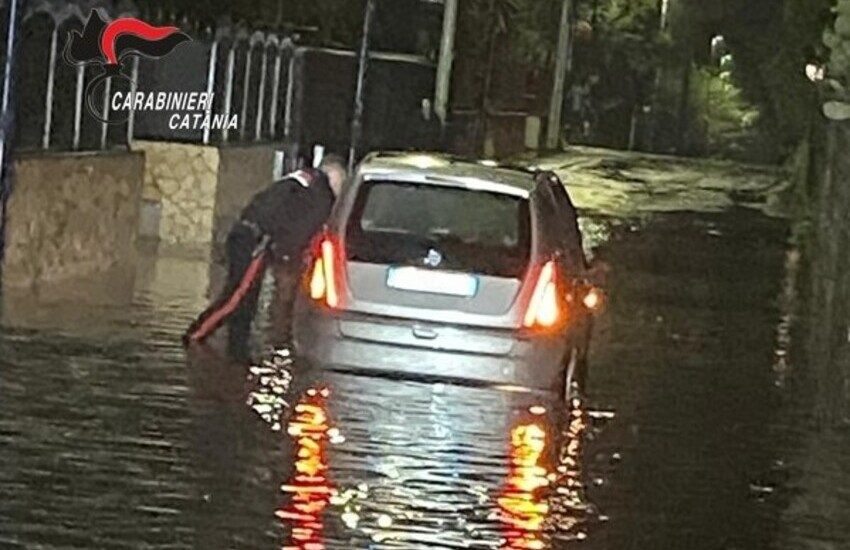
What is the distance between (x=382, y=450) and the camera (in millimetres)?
13133

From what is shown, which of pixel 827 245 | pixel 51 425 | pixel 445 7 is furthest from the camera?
pixel 445 7

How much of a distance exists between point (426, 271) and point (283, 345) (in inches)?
122

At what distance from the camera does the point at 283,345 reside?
57.8 feet

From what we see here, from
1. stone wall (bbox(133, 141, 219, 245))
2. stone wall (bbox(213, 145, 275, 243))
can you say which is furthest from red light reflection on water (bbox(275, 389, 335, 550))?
stone wall (bbox(213, 145, 275, 243))

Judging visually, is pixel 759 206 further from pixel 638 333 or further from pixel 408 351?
pixel 408 351

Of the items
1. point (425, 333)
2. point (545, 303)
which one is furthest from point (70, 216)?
point (545, 303)

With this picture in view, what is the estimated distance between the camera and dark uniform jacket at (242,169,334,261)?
54.9 ft

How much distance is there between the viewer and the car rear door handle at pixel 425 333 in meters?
14.8

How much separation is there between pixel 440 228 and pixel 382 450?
90.9 inches

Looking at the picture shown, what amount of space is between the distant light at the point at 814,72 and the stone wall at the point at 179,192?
18164 mm

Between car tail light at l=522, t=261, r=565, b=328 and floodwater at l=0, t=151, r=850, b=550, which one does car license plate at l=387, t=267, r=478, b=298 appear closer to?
car tail light at l=522, t=261, r=565, b=328

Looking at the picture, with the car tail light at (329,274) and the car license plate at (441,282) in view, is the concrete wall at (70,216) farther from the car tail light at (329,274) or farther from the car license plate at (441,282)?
the car license plate at (441,282)

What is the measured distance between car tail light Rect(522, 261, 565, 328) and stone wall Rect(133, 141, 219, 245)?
434 inches

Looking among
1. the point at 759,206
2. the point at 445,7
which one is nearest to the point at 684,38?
the point at 759,206
